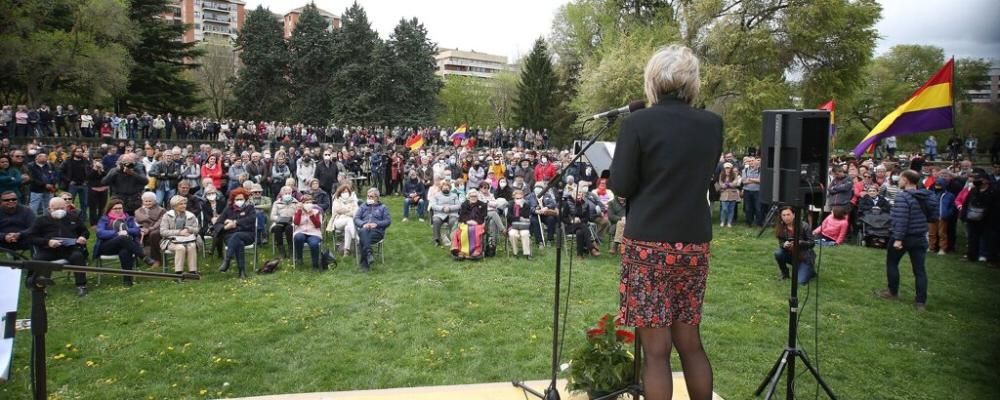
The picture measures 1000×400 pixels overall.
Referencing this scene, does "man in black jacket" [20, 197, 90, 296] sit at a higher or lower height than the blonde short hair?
lower

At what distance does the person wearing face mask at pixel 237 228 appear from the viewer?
8.82 m

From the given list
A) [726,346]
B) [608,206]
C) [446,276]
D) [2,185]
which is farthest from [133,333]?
[608,206]

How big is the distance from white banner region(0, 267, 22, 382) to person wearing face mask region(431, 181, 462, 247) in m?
7.26

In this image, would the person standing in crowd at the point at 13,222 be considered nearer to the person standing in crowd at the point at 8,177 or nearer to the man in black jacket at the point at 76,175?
the person standing in crowd at the point at 8,177

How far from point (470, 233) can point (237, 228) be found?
375 cm

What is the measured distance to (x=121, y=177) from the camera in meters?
10.8

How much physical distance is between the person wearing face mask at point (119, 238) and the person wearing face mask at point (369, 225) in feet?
10.5

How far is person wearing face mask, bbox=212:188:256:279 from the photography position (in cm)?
882

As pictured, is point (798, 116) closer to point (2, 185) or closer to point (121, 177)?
point (121, 177)

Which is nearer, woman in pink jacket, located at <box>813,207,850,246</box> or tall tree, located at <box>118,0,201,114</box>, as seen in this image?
woman in pink jacket, located at <box>813,207,850,246</box>

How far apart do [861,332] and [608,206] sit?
18.5 feet

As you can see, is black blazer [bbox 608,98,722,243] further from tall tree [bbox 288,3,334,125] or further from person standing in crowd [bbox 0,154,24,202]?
tall tree [bbox 288,3,334,125]

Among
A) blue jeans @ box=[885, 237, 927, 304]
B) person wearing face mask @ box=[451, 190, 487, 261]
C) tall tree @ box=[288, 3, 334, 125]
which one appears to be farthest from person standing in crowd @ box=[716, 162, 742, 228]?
tall tree @ box=[288, 3, 334, 125]

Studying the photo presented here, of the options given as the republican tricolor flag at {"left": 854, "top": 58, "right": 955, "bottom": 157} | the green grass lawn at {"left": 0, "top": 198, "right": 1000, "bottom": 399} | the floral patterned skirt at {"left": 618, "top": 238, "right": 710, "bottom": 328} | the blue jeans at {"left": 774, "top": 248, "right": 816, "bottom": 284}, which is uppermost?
the republican tricolor flag at {"left": 854, "top": 58, "right": 955, "bottom": 157}
